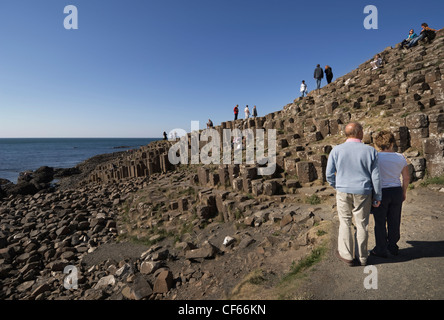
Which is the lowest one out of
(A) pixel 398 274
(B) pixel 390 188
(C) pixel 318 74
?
(A) pixel 398 274

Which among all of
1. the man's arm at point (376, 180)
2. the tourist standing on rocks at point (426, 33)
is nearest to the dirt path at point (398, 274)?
the man's arm at point (376, 180)

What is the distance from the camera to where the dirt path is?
303 cm

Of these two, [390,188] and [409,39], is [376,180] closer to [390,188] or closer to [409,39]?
[390,188]

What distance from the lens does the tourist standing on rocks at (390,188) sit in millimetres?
3469

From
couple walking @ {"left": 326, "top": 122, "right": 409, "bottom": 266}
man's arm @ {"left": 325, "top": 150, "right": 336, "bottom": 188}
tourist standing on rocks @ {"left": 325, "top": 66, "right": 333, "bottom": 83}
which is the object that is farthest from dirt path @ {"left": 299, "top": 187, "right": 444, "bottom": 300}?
tourist standing on rocks @ {"left": 325, "top": 66, "right": 333, "bottom": 83}

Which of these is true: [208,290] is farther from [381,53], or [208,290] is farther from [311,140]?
[381,53]

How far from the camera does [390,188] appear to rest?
3.49 meters

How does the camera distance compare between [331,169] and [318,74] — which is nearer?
[331,169]

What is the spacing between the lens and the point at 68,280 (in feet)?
25.7

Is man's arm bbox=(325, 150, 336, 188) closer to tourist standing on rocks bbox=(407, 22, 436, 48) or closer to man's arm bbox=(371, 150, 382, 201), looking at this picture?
man's arm bbox=(371, 150, 382, 201)

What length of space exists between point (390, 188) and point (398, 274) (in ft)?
4.17

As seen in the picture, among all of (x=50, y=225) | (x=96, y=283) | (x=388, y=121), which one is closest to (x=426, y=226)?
(x=388, y=121)

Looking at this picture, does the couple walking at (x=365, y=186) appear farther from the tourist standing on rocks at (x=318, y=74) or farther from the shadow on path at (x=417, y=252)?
the tourist standing on rocks at (x=318, y=74)

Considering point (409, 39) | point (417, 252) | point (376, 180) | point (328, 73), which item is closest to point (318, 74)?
point (328, 73)
